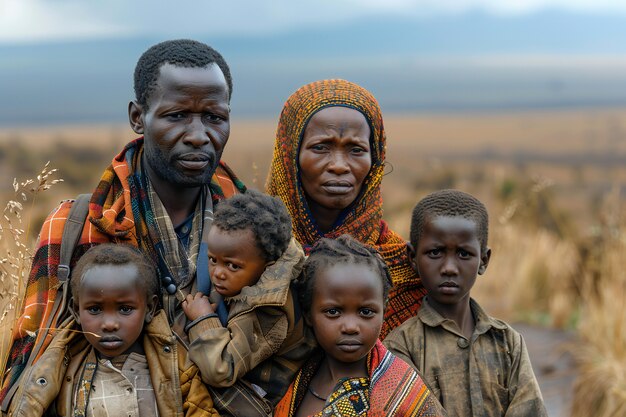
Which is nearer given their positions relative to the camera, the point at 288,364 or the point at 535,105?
the point at 288,364

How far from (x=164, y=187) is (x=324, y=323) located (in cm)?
94

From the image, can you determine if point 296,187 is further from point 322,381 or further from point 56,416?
point 56,416

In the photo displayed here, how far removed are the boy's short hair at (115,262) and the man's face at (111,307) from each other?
0.02 metres

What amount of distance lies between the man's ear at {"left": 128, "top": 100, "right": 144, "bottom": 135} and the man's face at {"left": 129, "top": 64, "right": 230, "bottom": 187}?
8 centimetres

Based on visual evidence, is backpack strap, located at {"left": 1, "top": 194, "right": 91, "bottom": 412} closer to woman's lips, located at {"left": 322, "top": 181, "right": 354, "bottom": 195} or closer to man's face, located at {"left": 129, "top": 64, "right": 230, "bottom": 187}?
man's face, located at {"left": 129, "top": 64, "right": 230, "bottom": 187}

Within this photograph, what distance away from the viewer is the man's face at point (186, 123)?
3885 mm

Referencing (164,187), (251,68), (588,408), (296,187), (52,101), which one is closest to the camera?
(164,187)

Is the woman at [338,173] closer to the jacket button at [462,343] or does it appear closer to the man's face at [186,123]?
the jacket button at [462,343]

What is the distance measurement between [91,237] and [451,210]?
156cm

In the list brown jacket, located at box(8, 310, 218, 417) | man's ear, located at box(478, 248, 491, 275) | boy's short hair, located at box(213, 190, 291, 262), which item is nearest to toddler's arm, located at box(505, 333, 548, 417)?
man's ear, located at box(478, 248, 491, 275)

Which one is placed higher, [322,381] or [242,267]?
[242,267]

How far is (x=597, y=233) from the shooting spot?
434 inches

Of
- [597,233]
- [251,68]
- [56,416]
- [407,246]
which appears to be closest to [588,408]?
[597,233]

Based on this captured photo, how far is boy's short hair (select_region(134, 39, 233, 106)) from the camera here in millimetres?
3947
